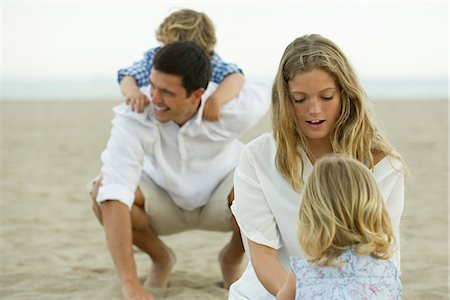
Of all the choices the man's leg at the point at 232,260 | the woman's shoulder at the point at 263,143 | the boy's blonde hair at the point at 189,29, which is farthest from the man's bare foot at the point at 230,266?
the woman's shoulder at the point at 263,143

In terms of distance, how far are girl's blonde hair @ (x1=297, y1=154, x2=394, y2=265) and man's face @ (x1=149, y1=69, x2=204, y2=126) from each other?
1.61 metres

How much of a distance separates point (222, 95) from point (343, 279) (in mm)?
1919

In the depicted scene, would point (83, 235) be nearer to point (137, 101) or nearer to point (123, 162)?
point (123, 162)

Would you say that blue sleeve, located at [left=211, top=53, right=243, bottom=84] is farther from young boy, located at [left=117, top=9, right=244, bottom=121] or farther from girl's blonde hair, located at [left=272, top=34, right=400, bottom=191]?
girl's blonde hair, located at [left=272, top=34, right=400, bottom=191]

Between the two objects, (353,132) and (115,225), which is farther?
(115,225)

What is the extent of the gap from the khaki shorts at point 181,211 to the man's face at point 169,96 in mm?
412

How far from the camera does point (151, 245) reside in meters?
4.41

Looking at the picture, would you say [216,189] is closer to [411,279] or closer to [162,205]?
[162,205]

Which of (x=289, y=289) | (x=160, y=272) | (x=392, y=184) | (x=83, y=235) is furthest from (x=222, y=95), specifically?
(x=83, y=235)

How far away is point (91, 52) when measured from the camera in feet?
125

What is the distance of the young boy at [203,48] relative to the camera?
4.38m

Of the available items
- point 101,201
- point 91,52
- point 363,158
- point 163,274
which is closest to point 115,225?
point 101,201

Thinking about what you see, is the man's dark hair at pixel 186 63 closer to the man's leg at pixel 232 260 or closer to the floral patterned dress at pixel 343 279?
the man's leg at pixel 232 260

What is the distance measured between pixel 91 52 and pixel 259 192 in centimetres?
3596
